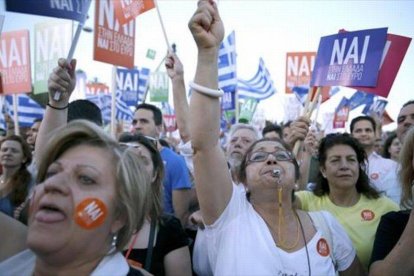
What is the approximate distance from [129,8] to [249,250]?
4.91 metres

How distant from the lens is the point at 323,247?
230 cm

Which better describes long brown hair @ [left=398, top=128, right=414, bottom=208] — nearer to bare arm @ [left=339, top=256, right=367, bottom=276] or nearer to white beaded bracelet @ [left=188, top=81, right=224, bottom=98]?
bare arm @ [left=339, top=256, right=367, bottom=276]

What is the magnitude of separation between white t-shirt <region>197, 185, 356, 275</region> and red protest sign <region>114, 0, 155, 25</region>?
4.56 m

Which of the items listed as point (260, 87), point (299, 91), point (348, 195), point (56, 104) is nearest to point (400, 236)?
point (348, 195)

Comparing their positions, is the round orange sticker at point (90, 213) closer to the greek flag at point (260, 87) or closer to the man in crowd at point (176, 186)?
the man in crowd at point (176, 186)

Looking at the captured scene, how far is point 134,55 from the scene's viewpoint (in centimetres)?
678

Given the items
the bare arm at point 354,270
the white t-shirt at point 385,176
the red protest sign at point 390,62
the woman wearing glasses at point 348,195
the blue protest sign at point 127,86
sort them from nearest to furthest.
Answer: the bare arm at point 354,270 < the woman wearing glasses at point 348,195 < the white t-shirt at point 385,176 < the red protest sign at point 390,62 < the blue protest sign at point 127,86

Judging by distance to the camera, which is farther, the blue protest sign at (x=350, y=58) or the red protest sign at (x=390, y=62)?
the red protest sign at (x=390, y=62)

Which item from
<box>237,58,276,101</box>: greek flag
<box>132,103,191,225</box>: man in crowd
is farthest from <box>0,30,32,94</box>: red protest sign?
<box>237,58,276,101</box>: greek flag

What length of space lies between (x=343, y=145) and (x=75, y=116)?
2.04 m

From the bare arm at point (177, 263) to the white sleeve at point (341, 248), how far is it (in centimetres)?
82

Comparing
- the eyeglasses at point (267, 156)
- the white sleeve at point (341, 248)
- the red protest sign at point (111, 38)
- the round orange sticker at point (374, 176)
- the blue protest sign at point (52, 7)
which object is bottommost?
the white sleeve at point (341, 248)

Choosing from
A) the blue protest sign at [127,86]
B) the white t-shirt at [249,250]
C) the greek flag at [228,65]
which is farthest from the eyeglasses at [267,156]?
the blue protest sign at [127,86]

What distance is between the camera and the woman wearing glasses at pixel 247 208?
6.50 feet
